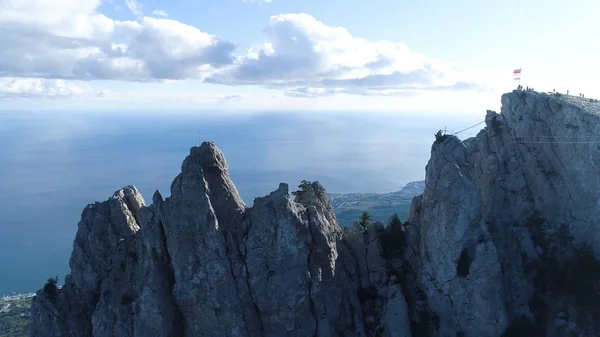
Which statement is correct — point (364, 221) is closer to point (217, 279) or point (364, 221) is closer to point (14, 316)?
point (217, 279)

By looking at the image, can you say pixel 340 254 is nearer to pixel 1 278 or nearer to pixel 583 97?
pixel 583 97

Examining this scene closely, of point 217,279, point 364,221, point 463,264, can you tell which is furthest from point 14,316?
point 463,264

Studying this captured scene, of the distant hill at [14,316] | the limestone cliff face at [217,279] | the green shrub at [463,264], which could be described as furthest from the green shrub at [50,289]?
the distant hill at [14,316]

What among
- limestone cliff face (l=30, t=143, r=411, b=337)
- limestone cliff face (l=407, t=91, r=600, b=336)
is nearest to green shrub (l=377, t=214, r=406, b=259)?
limestone cliff face (l=407, t=91, r=600, b=336)

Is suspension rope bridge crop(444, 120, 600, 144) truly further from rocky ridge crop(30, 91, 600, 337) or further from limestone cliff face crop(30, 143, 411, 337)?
limestone cliff face crop(30, 143, 411, 337)

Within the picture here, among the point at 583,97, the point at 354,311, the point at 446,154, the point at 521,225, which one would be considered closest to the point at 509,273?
the point at 521,225
